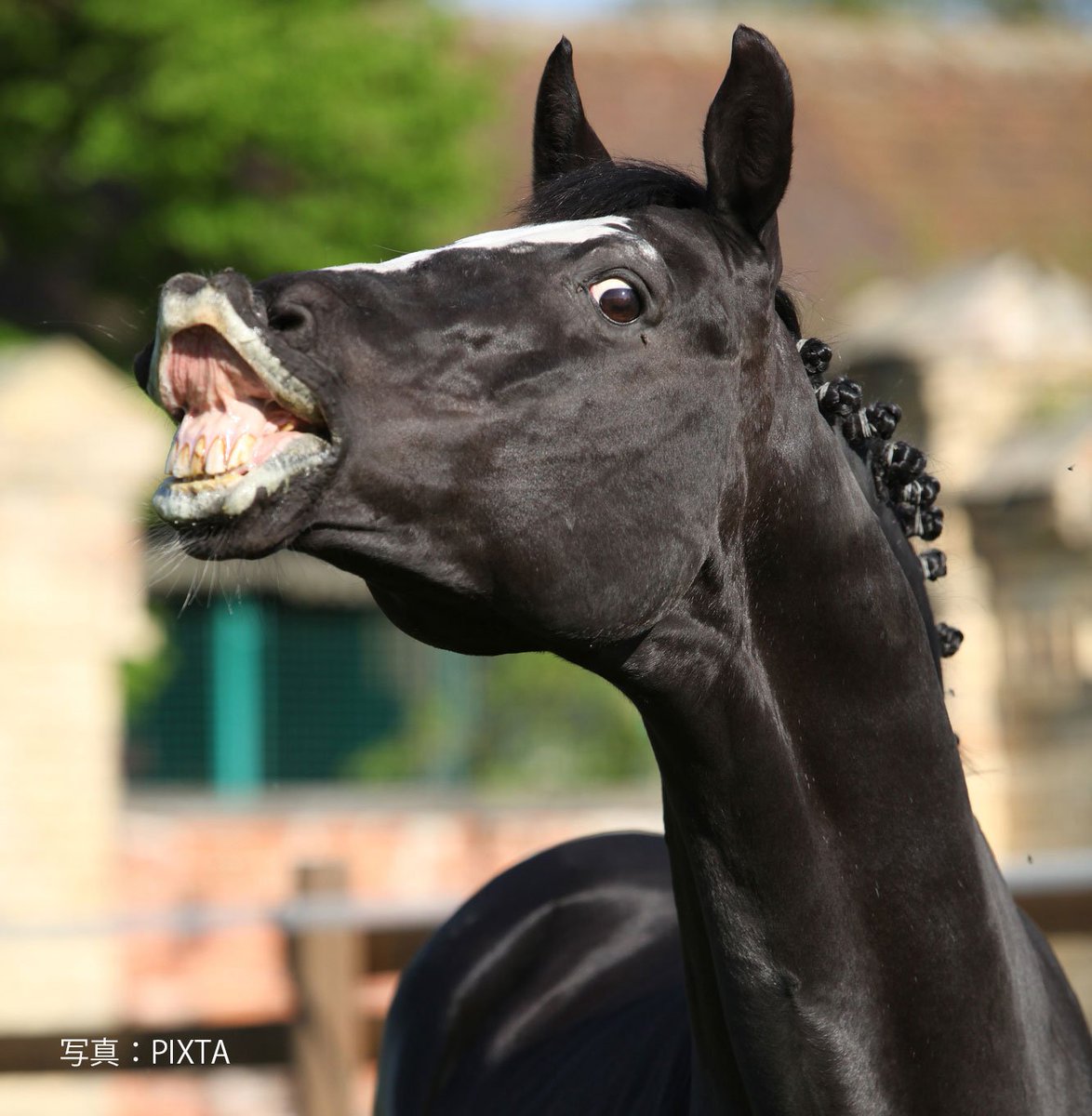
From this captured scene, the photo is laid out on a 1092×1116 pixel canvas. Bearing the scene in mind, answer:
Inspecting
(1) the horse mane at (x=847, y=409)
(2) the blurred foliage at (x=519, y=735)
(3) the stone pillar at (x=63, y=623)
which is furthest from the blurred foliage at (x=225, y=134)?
(1) the horse mane at (x=847, y=409)

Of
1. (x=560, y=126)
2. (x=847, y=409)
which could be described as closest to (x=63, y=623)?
(x=560, y=126)

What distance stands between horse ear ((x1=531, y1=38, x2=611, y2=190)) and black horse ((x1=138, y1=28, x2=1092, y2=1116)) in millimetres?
306

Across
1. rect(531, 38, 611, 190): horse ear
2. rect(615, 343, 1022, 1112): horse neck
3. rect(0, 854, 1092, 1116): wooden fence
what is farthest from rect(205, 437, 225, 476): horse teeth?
rect(0, 854, 1092, 1116): wooden fence

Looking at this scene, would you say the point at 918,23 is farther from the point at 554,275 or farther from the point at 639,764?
the point at 554,275

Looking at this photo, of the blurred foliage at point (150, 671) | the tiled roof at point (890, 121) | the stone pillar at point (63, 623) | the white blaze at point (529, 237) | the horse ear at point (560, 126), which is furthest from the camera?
the tiled roof at point (890, 121)

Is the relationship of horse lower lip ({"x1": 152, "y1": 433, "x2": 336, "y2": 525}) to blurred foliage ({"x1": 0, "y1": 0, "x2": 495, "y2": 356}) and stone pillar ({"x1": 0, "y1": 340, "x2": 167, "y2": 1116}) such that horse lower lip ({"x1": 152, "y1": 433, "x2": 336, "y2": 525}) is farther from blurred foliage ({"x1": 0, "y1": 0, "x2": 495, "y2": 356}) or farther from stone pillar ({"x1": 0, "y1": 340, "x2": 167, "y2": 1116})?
blurred foliage ({"x1": 0, "y1": 0, "x2": 495, "y2": 356})

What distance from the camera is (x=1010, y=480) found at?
25.0 ft

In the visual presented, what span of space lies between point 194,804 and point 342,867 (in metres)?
5.56

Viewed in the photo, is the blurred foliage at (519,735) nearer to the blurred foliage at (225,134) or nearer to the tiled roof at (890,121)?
the blurred foliage at (225,134)

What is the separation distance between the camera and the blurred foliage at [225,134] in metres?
9.83

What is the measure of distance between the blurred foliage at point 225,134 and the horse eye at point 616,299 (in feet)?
25.2

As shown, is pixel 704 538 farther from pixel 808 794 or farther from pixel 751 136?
pixel 751 136

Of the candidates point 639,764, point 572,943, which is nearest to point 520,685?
point 639,764

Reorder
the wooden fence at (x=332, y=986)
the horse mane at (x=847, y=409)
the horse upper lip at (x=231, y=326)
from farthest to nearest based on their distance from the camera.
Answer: the wooden fence at (x=332, y=986) < the horse mane at (x=847, y=409) < the horse upper lip at (x=231, y=326)
